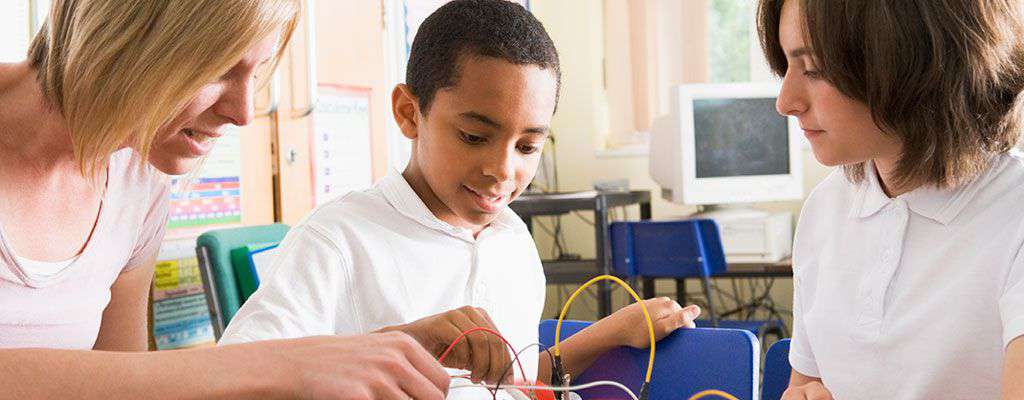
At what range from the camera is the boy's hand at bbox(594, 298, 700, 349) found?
1.28 m

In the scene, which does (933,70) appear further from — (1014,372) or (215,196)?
(215,196)

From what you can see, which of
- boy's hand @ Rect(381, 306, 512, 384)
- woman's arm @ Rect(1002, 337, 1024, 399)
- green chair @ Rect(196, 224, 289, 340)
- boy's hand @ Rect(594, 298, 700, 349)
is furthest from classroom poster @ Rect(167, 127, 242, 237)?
woman's arm @ Rect(1002, 337, 1024, 399)

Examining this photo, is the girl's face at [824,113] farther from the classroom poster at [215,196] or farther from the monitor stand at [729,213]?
the monitor stand at [729,213]

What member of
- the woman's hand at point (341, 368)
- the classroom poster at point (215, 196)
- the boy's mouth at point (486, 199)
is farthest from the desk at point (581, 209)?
the woman's hand at point (341, 368)

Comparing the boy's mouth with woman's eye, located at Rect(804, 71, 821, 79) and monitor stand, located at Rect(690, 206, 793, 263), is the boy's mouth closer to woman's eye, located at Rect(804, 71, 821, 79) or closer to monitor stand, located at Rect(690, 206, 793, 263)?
woman's eye, located at Rect(804, 71, 821, 79)

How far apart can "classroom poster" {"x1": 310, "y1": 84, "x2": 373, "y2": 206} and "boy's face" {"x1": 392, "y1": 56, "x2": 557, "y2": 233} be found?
5.97 feet

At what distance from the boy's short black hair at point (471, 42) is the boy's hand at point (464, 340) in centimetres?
39

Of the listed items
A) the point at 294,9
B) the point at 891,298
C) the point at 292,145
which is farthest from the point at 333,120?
the point at 891,298

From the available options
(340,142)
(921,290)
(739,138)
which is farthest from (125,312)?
(739,138)

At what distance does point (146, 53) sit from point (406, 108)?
0.39 meters

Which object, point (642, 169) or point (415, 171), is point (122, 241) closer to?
point (415, 171)

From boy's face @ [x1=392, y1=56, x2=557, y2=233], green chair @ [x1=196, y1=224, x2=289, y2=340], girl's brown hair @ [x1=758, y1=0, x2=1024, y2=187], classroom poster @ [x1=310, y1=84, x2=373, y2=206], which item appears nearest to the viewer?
girl's brown hair @ [x1=758, y1=0, x2=1024, y2=187]

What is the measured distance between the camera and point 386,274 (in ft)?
3.94

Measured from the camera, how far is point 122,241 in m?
1.31
